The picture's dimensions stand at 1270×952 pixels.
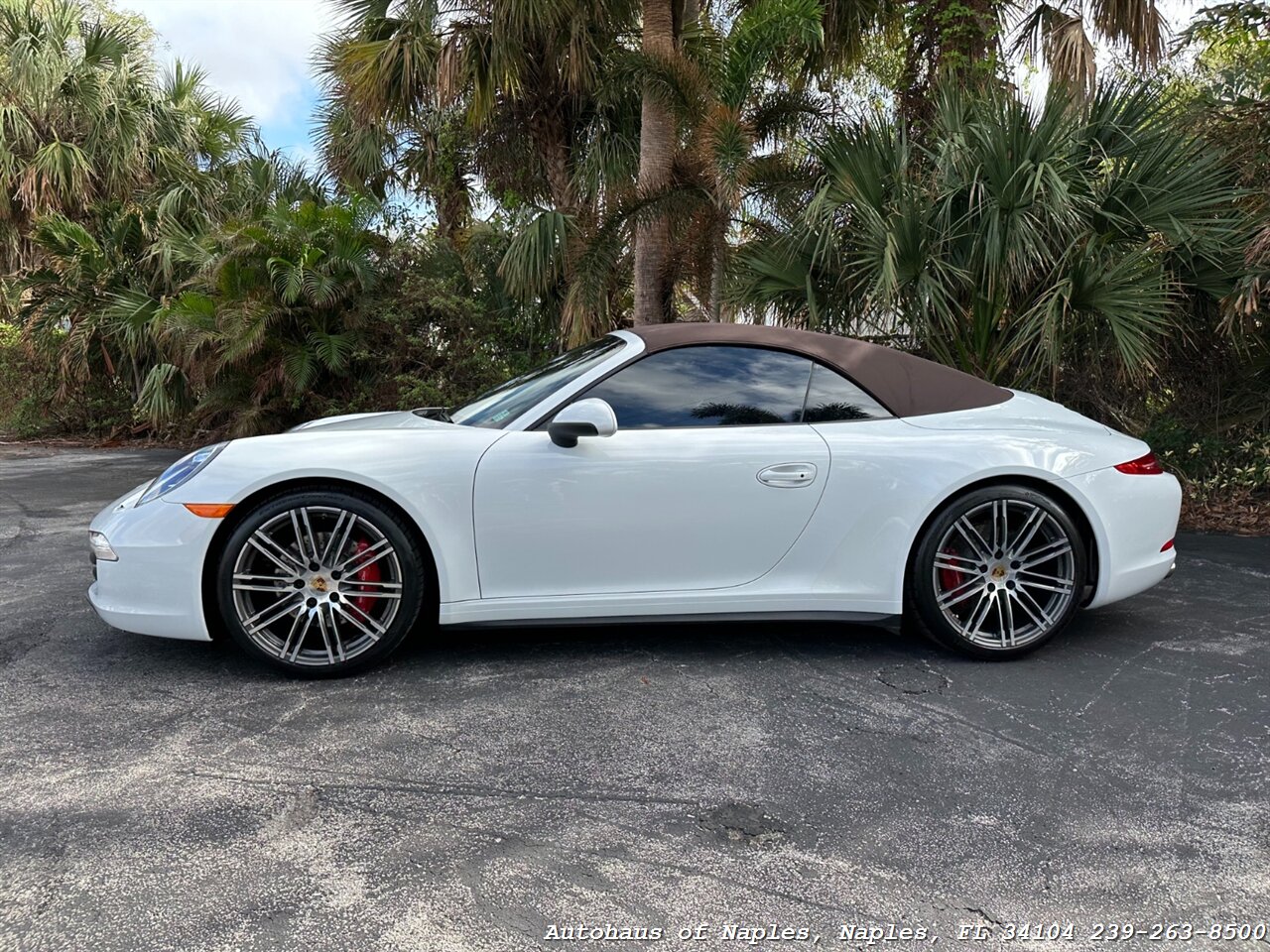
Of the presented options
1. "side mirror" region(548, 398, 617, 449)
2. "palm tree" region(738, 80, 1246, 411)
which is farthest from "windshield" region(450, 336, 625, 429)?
"palm tree" region(738, 80, 1246, 411)

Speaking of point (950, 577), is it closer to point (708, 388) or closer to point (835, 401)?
point (835, 401)

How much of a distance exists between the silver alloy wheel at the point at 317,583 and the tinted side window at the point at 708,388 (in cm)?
104

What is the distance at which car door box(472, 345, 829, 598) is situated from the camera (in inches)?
140

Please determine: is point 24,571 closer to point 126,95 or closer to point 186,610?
point 186,610

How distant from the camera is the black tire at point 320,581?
351cm

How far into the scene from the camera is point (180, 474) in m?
3.65

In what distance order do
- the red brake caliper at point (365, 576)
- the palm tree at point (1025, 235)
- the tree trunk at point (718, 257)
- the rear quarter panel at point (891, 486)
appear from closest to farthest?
the red brake caliper at point (365, 576) < the rear quarter panel at point (891, 486) < the palm tree at point (1025, 235) < the tree trunk at point (718, 257)

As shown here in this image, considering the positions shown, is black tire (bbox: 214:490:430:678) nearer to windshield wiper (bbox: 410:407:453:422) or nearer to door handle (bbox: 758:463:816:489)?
windshield wiper (bbox: 410:407:453:422)

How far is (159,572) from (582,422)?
5.28 feet

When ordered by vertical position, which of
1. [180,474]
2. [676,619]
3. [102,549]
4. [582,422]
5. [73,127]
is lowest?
[676,619]

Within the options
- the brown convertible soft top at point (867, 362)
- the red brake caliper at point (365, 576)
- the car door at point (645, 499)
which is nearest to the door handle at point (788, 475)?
the car door at point (645, 499)

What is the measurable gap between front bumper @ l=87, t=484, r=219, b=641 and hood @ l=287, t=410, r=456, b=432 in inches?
25.4

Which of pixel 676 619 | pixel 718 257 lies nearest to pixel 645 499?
pixel 676 619

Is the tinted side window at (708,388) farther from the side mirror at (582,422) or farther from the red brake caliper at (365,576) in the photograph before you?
the red brake caliper at (365,576)
